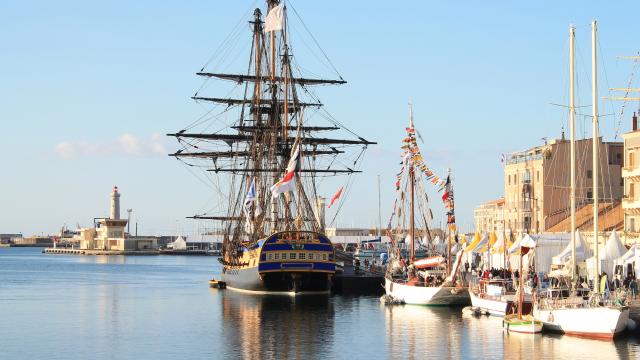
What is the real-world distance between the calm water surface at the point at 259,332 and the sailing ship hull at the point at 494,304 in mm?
943

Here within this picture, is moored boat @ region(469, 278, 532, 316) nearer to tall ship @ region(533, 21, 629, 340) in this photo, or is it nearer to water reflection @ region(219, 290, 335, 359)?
tall ship @ region(533, 21, 629, 340)

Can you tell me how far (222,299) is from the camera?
8262 centimetres

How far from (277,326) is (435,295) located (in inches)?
504

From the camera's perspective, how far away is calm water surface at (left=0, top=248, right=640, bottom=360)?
1889 inches

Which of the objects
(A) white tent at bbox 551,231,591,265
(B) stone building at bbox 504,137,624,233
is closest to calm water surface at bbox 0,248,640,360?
(A) white tent at bbox 551,231,591,265

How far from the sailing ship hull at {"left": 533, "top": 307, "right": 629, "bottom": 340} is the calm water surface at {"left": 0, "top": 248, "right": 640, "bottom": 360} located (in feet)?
2.05

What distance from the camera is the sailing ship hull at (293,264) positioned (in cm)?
7931

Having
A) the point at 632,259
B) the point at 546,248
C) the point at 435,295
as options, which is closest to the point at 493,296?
the point at 435,295

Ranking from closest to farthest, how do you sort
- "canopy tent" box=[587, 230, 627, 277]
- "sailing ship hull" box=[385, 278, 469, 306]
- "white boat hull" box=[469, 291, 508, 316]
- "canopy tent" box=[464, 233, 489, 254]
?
"white boat hull" box=[469, 291, 508, 316] → "canopy tent" box=[587, 230, 627, 277] → "sailing ship hull" box=[385, 278, 469, 306] → "canopy tent" box=[464, 233, 489, 254]

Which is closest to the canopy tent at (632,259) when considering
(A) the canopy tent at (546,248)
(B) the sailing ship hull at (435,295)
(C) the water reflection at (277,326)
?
(B) the sailing ship hull at (435,295)

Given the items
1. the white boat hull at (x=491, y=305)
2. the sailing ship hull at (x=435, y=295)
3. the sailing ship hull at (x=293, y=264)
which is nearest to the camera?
the white boat hull at (x=491, y=305)

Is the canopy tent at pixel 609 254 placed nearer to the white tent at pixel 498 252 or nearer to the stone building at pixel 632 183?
the white tent at pixel 498 252

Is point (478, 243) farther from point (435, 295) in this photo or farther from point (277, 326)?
point (277, 326)

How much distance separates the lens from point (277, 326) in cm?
5959
